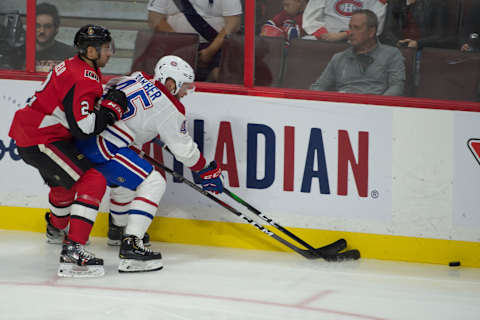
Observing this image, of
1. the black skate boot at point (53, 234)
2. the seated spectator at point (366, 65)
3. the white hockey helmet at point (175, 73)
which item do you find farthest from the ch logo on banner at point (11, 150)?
the seated spectator at point (366, 65)

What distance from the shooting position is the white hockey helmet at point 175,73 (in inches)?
160

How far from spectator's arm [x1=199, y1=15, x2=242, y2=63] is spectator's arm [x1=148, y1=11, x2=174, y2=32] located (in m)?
0.24

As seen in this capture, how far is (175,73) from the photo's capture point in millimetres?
4051

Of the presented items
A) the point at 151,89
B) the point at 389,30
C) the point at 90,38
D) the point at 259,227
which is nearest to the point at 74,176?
the point at 151,89

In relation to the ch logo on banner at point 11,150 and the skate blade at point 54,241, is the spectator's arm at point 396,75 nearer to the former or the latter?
the skate blade at point 54,241

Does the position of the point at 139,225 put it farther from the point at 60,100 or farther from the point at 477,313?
the point at 477,313

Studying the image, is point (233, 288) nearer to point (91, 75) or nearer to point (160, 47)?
point (91, 75)

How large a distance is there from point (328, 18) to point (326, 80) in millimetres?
334

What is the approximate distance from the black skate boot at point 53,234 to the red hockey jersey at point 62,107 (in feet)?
2.15

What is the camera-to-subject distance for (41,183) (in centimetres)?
467

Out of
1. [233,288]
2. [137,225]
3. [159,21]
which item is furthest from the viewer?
[159,21]

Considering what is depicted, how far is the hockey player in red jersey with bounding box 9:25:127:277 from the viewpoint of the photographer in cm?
378

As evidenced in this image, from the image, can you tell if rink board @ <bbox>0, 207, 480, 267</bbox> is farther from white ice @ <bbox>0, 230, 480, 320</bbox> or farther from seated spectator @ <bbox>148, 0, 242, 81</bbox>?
seated spectator @ <bbox>148, 0, 242, 81</bbox>

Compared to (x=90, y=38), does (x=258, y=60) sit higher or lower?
lower
